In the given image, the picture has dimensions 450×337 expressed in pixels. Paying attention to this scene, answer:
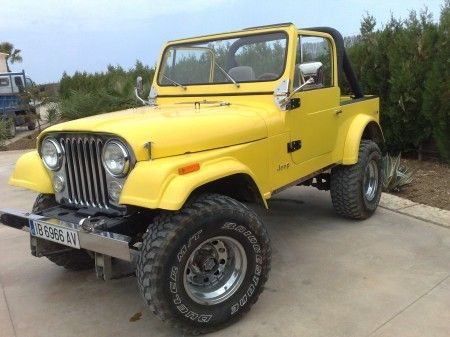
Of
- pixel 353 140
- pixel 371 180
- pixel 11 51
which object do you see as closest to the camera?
pixel 353 140

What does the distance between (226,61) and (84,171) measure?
1.77 m

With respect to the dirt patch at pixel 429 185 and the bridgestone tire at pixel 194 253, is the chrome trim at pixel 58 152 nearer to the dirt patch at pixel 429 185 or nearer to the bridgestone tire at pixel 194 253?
the bridgestone tire at pixel 194 253

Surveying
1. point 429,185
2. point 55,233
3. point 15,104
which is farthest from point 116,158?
point 15,104

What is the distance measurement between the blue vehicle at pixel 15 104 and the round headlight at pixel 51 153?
11407 mm

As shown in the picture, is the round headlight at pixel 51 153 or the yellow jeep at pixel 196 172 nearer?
the yellow jeep at pixel 196 172

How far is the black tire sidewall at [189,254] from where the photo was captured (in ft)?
9.13

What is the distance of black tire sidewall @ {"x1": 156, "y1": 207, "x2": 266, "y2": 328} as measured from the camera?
9.13 ft

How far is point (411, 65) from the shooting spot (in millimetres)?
6875

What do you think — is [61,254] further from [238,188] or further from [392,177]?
[392,177]

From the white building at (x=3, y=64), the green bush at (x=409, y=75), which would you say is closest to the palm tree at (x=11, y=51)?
the white building at (x=3, y=64)

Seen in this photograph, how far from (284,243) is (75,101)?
9.41 meters

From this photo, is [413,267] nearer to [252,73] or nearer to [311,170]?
[311,170]

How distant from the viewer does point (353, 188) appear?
15.4 feet

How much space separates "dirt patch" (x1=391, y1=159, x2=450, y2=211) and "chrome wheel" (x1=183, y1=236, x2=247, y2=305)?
125 inches
